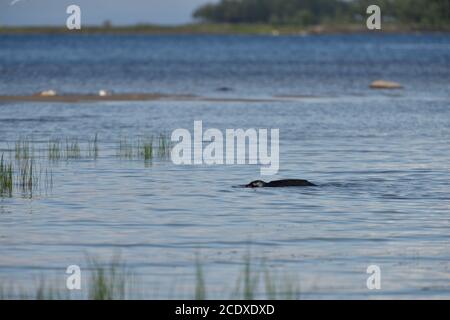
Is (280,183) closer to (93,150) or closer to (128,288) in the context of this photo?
(93,150)

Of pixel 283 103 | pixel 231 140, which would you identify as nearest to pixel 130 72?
pixel 283 103

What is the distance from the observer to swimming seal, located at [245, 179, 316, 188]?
2533cm

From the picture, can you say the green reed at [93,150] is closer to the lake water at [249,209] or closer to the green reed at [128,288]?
the lake water at [249,209]

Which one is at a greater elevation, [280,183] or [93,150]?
[280,183]

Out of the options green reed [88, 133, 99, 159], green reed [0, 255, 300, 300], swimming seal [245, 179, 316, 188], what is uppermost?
green reed [0, 255, 300, 300]


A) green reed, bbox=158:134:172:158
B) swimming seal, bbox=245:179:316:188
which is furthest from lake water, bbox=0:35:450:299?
green reed, bbox=158:134:172:158

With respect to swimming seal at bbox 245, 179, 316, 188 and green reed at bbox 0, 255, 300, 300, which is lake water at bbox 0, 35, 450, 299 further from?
swimming seal at bbox 245, 179, 316, 188

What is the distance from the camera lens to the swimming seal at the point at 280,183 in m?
25.3

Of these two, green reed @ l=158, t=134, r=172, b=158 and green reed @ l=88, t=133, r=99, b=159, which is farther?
green reed @ l=158, t=134, r=172, b=158

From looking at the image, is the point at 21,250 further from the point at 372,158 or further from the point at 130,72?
the point at 130,72

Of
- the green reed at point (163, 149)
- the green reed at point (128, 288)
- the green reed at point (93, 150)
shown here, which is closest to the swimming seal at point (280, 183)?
the green reed at point (163, 149)

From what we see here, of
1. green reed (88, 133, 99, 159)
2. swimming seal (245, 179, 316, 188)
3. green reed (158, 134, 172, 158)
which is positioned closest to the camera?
swimming seal (245, 179, 316, 188)

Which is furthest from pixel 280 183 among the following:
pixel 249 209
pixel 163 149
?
pixel 163 149

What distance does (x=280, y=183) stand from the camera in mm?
25531
